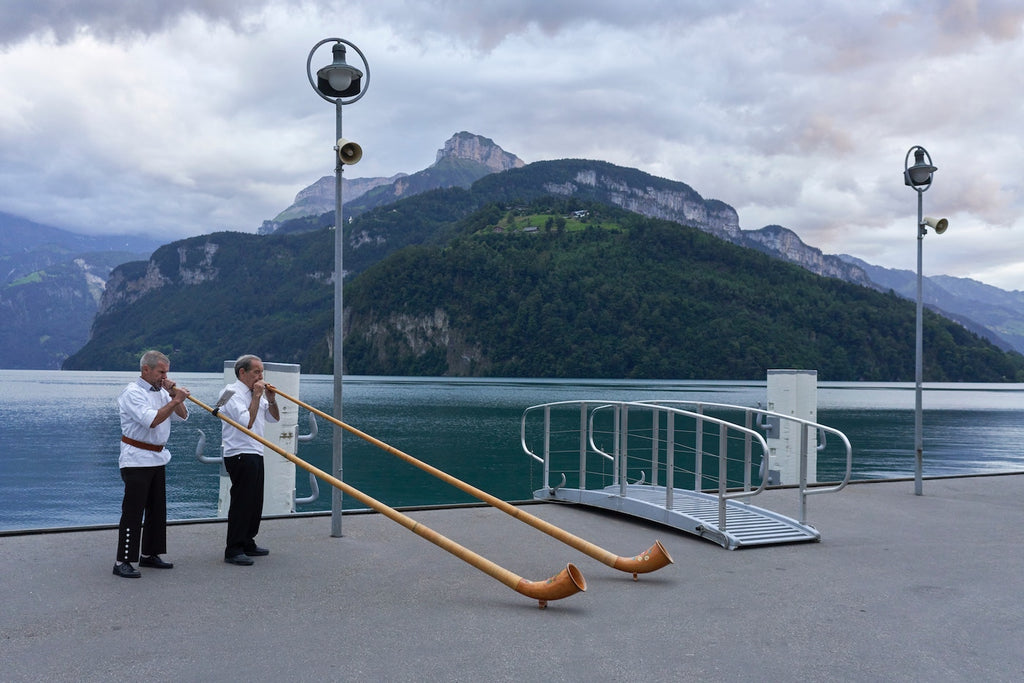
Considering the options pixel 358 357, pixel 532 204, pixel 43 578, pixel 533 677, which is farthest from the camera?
pixel 532 204

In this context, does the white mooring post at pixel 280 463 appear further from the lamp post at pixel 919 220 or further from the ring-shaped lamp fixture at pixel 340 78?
the lamp post at pixel 919 220

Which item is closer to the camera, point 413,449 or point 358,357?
point 413,449

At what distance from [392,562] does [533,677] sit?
2696 mm

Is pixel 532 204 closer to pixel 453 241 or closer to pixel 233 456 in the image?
pixel 453 241

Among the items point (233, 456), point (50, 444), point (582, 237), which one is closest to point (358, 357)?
point (582, 237)

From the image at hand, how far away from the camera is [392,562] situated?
6500mm

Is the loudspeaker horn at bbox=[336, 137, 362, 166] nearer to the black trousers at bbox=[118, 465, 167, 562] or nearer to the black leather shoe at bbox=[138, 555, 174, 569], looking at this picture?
the black trousers at bbox=[118, 465, 167, 562]

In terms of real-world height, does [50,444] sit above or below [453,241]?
below

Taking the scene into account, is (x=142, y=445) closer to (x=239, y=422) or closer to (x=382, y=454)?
(x=239, y=422)

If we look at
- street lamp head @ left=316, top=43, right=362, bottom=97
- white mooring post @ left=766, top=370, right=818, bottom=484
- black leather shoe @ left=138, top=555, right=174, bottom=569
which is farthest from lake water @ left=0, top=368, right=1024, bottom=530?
black leather shoe @ left=138, top=555, right=174, bottom=569

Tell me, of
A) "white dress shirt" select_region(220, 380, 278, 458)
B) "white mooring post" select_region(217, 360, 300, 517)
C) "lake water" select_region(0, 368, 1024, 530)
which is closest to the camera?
"white dress shirt" select_region(220, 380, 278, 458)

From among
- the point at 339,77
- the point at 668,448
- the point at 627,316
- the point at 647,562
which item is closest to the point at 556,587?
the point at 647,562

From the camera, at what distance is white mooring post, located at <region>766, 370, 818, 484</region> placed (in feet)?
41.9

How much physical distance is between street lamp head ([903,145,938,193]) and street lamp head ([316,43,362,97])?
24.6 ft
